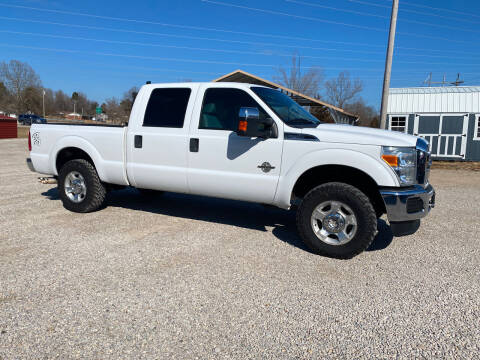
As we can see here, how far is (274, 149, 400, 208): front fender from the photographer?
13.1 feet

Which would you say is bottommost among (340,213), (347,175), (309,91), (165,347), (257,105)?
(165,347)

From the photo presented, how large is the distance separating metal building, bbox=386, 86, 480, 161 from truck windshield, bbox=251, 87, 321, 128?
15.5 m

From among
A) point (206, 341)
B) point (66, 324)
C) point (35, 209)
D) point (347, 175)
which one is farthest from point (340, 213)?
point (35, 209)

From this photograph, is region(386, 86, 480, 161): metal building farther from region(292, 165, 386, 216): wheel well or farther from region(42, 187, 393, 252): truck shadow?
region(292, 165, 386, 216): wheel well

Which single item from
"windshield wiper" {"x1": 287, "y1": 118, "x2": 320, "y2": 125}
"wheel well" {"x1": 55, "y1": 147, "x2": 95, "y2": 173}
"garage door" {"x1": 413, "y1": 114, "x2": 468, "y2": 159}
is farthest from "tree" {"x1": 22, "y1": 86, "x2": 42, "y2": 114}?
"windshield wiper" {"x1": 287, "y1": 118, "x2": 320, "y2": 125}

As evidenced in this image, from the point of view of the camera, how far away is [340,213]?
4.24 metres

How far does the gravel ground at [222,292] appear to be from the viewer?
8.51ft

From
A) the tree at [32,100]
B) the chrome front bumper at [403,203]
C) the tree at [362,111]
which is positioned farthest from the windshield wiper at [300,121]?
the tree at [32,100]

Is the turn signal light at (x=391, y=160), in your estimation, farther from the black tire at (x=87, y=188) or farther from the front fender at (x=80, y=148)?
the black tire at (x=87, y=188)

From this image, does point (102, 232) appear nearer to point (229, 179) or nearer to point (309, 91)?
point (229, 179)

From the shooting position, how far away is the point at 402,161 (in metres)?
4.00

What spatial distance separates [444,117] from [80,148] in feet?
59.0

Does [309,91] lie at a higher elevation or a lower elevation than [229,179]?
higher

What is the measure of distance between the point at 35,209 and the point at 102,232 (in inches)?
77.2
